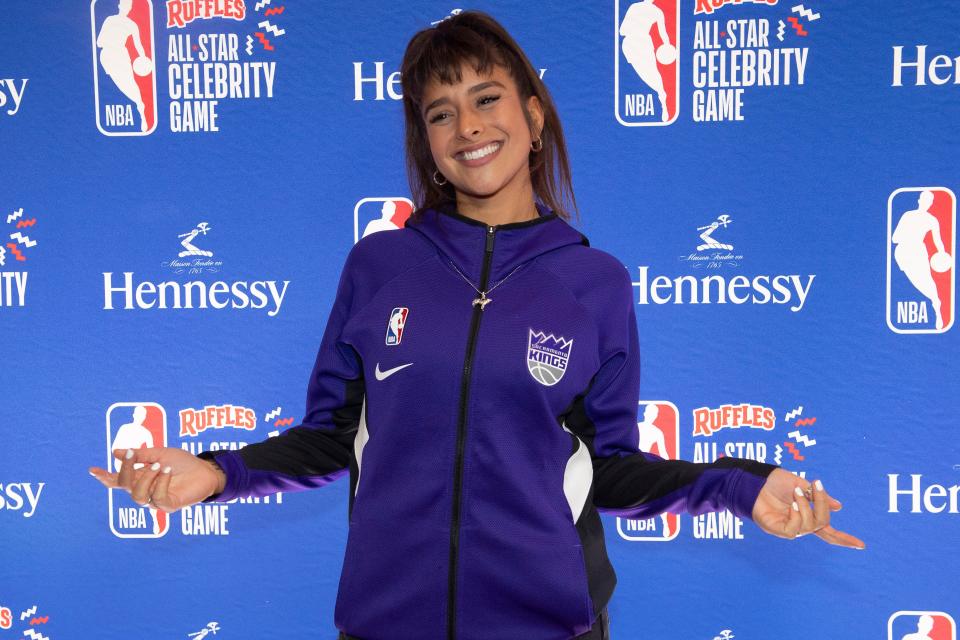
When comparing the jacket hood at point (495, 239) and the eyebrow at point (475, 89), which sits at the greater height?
the eyebrow at point (475, 89)

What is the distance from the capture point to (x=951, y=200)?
5.70 feet

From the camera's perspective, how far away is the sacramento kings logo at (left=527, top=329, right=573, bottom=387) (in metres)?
1.00

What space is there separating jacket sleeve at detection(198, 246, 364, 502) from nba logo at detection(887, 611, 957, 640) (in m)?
1.36

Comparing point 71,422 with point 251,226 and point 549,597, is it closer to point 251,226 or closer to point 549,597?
point 251,226

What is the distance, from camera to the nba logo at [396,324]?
40.3 inches

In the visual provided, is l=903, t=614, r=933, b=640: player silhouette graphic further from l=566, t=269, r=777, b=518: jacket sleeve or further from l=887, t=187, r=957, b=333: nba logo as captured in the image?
l=566, t=269, r=777, b=518: jacket sleeve

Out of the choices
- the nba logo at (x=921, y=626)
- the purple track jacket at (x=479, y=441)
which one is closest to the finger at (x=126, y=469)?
the purple track jacket at (x=479, y=441)

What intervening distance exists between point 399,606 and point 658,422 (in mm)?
978

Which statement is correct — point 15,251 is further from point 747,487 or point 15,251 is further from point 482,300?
point 747,487

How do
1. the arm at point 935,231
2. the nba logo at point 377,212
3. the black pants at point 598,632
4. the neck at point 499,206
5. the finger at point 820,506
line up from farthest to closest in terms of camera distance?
the nba logo at point 377,212 < the arm at point 935,231 < the neck at point 499,206 < the black pants at point 598,632 < the finger at point 820,506

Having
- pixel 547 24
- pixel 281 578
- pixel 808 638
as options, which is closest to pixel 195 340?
pixel 281 578

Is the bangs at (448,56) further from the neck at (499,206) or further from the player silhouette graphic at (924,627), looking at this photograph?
the player silhouette graphic at (924,627)

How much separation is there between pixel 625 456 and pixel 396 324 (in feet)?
1.17

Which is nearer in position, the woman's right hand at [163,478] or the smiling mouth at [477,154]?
the woman's right hand at [163,478]
